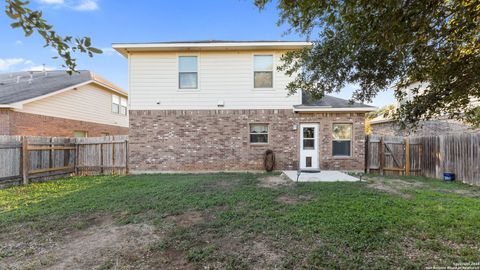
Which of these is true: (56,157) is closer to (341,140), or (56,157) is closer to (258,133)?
(258,133)

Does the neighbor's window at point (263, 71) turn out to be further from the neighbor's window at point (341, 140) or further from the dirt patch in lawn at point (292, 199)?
the dirt patch in lawn at point (292, 199)

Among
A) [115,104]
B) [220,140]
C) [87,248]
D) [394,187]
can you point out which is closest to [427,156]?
[394,187]

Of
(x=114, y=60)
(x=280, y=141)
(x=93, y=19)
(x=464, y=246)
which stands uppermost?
(x=93, y=19)

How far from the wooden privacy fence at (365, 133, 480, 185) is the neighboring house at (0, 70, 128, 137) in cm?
1365

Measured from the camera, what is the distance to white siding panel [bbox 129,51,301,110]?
32.8ft

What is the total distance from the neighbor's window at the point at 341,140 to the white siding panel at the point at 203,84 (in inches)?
84.5

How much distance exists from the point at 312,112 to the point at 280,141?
1839mm

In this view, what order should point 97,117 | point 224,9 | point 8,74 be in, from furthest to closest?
point 8,74
point 97,117
point 224,9

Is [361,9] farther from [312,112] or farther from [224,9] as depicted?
[224,9]

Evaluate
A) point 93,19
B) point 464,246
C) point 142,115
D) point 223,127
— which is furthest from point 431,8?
point 93,19

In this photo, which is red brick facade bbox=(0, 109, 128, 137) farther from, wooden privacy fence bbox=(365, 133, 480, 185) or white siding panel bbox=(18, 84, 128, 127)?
wooden privacy fence bbox=(365, 133, 480, 185)

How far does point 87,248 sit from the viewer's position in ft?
11.1

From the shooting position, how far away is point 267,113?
9961 millimetres

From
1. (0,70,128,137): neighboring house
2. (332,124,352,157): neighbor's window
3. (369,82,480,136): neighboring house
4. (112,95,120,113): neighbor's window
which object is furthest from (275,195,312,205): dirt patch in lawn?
(112,95,120,113): neighbor's window
